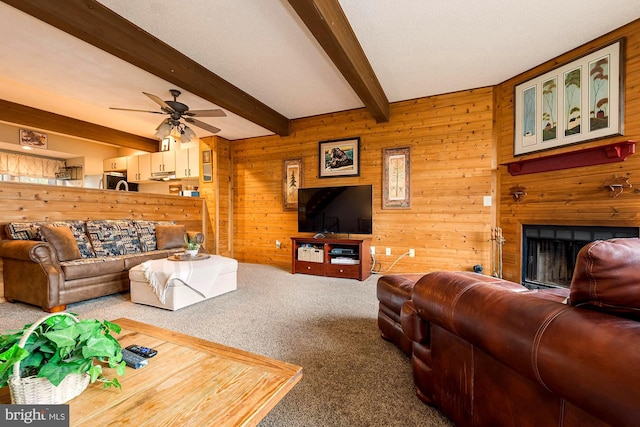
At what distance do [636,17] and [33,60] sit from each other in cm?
580

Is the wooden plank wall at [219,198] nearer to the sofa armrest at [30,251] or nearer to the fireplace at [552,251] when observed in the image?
the sofa armrest at [30,251]

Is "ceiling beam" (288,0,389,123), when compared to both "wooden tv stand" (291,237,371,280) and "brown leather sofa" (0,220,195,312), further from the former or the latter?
"brown leather sofa" (0,220,195,312)

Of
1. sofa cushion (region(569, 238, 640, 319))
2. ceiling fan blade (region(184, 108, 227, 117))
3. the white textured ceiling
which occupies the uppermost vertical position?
the white textured ceiling

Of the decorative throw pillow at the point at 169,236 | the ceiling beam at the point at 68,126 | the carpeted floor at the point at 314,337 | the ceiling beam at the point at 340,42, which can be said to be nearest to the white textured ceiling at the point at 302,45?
the ceiling beam at the point at 340,42

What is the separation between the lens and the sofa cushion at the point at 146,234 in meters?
3.88

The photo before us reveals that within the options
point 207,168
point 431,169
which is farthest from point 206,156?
point 431,169

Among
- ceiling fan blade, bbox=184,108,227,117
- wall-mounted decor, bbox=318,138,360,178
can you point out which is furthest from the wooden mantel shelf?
ceiling fan blade, bbox=184,108,227,117

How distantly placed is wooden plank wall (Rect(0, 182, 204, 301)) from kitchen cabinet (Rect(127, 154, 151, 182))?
5.96 feet

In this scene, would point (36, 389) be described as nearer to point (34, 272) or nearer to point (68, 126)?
point (34, 272)

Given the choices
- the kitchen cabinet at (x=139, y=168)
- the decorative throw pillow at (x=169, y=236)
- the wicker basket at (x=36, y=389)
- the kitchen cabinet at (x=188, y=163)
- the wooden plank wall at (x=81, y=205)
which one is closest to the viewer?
the wicker basket at (x=36, y=389)

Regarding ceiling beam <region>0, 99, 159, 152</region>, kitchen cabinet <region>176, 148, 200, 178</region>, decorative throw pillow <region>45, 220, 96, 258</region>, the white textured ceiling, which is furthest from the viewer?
kitchen cabinet <region>176, 148, 200, 178</region>

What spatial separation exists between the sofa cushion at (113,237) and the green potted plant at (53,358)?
307cm

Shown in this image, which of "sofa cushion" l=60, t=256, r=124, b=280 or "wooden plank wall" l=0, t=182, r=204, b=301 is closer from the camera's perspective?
"sofa cushion" l=60, t=256, r=124, b=280

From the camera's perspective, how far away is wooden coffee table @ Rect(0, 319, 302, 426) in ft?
2.58
